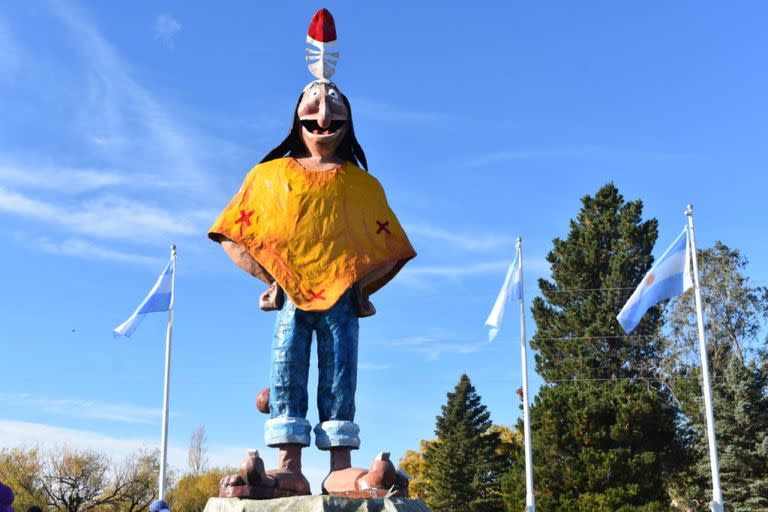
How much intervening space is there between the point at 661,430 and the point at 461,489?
28.6 feet

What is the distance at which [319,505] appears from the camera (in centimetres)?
543

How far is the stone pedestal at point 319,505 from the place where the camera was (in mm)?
5453

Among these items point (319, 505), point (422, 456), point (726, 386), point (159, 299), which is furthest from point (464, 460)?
point (319, 505)

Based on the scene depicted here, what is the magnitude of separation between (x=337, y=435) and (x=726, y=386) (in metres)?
16.2

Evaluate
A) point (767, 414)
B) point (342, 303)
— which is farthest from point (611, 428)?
point (342, 303)

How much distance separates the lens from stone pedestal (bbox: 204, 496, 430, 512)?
5.45m

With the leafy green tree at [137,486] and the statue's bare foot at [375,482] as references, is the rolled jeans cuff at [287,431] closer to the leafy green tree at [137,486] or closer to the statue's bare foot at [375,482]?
the statue's bare foot at [375,482]

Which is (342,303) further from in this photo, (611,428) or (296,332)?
(611,428)

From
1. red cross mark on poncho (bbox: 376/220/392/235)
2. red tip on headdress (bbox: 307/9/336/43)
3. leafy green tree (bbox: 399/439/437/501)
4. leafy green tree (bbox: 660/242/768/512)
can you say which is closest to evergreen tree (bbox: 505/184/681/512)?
leafy green tree (bbox: 660/242/768/512)

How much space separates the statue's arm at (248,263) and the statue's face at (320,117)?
1.09m

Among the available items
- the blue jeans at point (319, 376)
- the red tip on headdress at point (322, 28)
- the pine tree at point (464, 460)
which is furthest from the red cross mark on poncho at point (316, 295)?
the pine tree at point (464, 460)

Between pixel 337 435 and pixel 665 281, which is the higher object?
pixel 665 281

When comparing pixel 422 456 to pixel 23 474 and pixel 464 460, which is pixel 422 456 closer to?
pixel 464 460

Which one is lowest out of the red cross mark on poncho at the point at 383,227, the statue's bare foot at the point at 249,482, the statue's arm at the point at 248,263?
the statue's bare foot at the point at 249,482
